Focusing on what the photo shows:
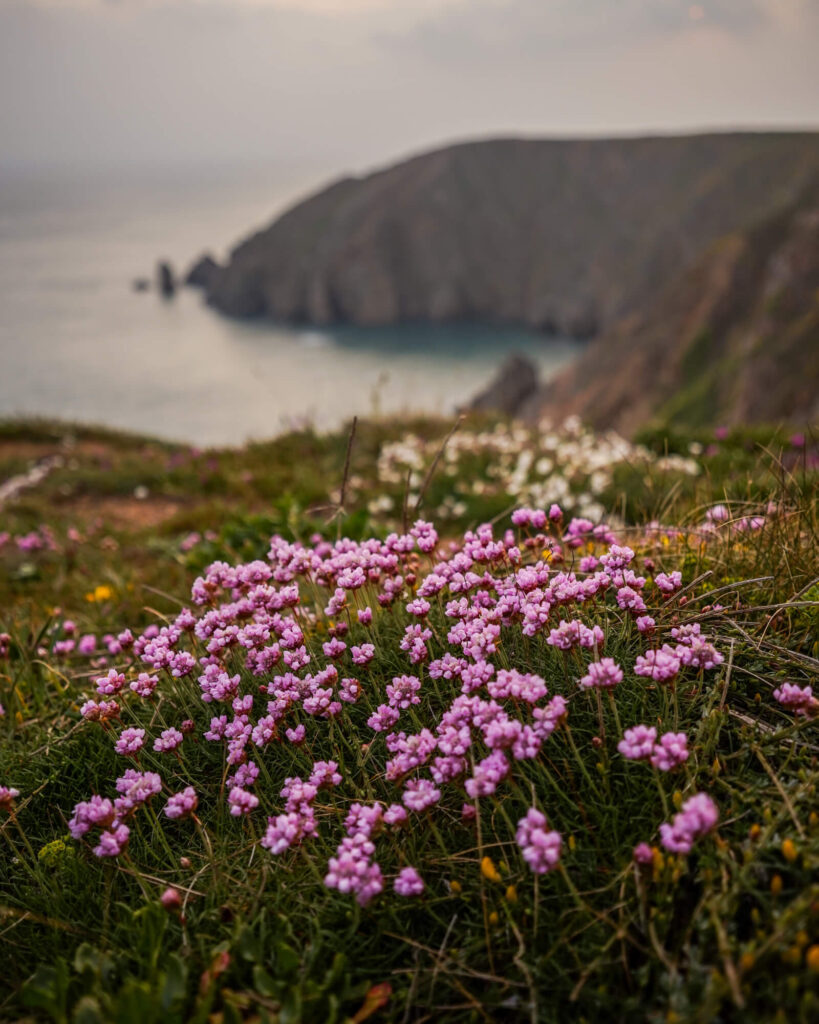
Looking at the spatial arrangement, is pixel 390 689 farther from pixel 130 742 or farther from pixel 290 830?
pixel 130 742

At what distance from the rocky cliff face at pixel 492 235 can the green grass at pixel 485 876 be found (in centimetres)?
10869

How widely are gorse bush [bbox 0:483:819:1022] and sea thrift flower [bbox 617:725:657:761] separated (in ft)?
0.04

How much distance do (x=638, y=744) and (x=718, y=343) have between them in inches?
2219

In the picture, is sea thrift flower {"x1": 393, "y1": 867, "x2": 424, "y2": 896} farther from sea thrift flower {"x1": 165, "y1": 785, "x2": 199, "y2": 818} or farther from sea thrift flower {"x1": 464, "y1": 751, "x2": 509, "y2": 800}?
sea thrift flower {"x1": 165, "y1": 785, "x2": 199, "y2": 818}

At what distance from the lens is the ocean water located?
37.6m

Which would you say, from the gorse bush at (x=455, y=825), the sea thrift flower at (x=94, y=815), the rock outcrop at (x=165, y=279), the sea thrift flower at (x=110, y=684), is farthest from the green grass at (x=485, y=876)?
the rock outcrop at (x=165, y=279)

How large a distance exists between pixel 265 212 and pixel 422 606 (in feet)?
457

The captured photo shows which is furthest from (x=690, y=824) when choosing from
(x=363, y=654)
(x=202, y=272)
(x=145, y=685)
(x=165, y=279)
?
(x=202, y=272)

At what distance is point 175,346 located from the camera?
62.2 meters

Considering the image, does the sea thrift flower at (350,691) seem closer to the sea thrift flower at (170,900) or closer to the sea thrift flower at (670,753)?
the sea thrift flower at (170,900)

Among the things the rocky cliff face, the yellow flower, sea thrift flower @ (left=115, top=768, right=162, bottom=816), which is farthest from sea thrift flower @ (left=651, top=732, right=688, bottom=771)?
the rocky cliff face

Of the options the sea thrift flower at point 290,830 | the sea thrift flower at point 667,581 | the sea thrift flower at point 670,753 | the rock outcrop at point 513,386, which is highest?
the sea thrift flower at point 667,581

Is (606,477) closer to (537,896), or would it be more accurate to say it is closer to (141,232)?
(537,896)

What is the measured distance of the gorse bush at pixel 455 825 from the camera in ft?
5.79
